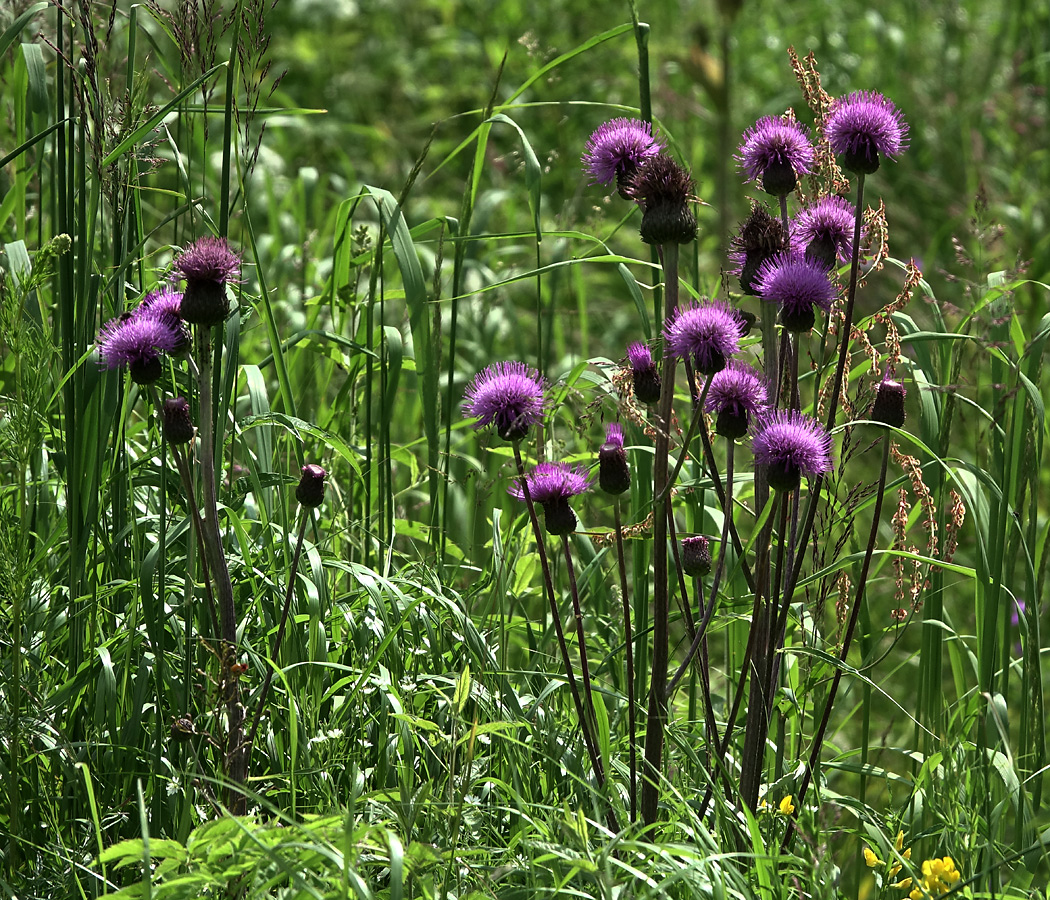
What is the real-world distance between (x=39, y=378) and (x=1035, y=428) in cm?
159

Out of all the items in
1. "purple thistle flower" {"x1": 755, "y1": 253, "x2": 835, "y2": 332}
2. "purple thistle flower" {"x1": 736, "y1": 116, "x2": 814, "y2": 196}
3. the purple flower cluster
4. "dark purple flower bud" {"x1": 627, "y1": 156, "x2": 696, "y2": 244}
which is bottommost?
the purple flower cluster

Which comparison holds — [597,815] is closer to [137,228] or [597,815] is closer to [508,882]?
[508,882]

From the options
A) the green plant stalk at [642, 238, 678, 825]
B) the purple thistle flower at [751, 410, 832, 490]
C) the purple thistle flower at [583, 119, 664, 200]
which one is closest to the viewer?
the purple thistle flower at [751, 410, 832, 490]

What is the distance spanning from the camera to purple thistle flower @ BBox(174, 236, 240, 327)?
155 cm

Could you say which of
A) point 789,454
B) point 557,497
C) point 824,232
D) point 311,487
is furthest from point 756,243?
point 311,487

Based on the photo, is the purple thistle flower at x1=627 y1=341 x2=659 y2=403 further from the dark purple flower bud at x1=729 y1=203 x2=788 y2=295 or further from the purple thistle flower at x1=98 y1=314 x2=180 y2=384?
the purple thistle flower at x1=98 y1=314 x2=180 y2=384

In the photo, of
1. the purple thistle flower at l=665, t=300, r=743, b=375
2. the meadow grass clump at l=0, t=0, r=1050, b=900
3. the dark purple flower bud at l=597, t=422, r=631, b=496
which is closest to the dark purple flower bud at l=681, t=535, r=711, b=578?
the meadow grass clump at l=0, t=0, r=1050, b=900

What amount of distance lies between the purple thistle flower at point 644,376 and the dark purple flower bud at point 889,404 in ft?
1.06

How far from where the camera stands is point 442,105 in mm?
6473

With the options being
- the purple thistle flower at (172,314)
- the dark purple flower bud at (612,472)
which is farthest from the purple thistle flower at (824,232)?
the purple thistle flower at (172,314)

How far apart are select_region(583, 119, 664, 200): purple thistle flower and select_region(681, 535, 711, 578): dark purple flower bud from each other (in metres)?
0.54

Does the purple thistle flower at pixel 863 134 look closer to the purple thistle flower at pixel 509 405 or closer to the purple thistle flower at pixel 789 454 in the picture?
the purple thistle flower at pixel 789 454

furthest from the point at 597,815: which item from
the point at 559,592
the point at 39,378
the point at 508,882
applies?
the point at 39,378

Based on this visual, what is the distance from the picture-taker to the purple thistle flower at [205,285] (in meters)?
1.55
